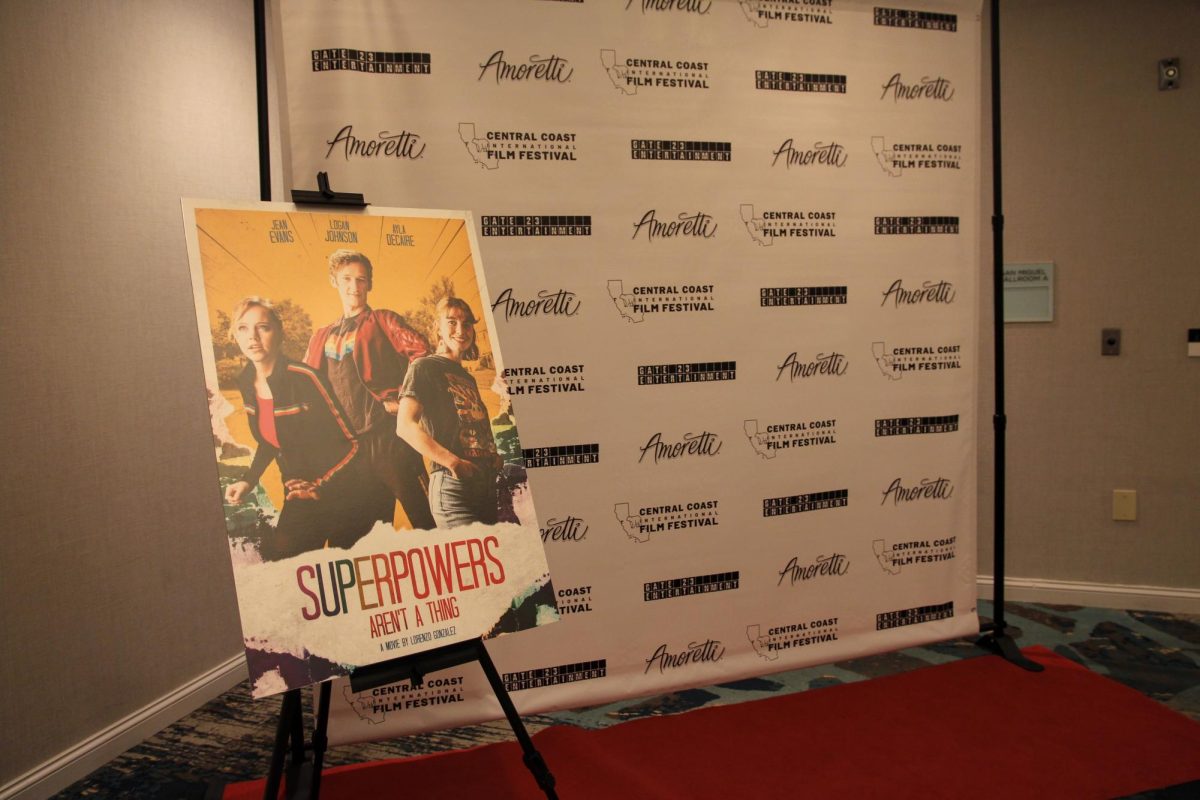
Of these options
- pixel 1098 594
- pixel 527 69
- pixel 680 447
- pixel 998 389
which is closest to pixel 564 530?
pixel 680 447

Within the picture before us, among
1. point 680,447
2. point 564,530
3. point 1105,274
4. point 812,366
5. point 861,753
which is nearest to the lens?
point 861,753

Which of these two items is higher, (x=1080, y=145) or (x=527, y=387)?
(x=1080, y=145)

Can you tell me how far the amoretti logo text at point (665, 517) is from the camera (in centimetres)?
237

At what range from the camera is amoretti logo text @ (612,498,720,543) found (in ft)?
7.78

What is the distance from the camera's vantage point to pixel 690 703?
7.88 ft

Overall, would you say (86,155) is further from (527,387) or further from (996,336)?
(996,336)

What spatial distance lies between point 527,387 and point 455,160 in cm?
68

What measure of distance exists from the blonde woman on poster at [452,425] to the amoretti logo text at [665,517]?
33.9 inches

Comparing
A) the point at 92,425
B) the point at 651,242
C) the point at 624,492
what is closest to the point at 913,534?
the point at 624,492

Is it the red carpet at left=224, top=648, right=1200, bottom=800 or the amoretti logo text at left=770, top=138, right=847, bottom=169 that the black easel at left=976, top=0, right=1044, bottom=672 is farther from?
the amoretti logo text at left=770, top=138, right=847, bottom=169

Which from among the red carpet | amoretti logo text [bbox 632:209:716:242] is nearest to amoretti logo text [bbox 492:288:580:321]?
amoretti logo text [bbox 632:209:716:242]

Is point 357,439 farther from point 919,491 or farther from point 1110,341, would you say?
point 1110,341

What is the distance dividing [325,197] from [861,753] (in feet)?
6.40

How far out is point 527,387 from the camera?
88.5 inches
